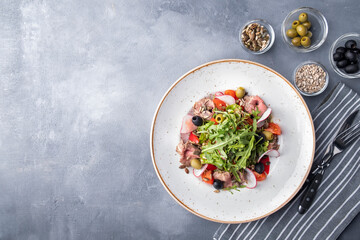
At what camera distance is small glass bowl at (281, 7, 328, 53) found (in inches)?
101

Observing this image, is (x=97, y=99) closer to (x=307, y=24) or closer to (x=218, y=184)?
(x=218, y=184)

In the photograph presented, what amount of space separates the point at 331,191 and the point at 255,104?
1.01 m

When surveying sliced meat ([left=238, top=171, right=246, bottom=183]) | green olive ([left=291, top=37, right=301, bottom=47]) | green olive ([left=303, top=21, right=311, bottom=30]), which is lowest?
sliced meat ([left=238, top=171, right=246, bottom=183])

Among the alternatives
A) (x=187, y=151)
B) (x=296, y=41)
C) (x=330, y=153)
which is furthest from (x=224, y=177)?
(x=296, y=41)

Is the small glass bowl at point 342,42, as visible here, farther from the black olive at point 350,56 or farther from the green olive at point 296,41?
the green olive at point 296,41

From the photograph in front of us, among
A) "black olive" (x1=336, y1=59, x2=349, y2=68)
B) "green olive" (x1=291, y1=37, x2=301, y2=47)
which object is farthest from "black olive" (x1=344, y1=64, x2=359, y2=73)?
"green olive" (x1=291, y1=37, x2=301, y2=47)

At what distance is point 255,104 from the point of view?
2.43 m

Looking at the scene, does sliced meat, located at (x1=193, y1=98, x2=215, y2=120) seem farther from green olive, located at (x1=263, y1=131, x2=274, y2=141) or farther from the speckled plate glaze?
green olive, located at (x1=263, y1=131, x2=274, y2=141)

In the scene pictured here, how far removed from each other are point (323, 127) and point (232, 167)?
34.3 inches

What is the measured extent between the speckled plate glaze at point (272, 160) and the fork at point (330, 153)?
175mm

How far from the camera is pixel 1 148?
114 inches

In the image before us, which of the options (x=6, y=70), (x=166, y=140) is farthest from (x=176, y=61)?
(x=6, y=70)

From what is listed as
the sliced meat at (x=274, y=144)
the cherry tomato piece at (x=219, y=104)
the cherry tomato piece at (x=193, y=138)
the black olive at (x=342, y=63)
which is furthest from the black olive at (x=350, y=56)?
the cherry tomato piece at (x=193, y=138)

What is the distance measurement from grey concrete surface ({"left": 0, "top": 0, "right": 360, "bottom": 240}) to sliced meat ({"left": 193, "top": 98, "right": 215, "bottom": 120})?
1.36 feet
